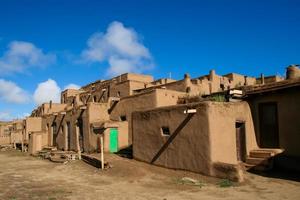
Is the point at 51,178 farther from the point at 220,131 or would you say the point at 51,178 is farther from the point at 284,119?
the point at 284,119

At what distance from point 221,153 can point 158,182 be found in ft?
10.6

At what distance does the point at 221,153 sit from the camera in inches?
563

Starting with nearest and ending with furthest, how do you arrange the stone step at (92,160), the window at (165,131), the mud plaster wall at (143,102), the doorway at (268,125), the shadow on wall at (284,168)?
the shadow on wall at (284,168)
the doorway at (268,125)
the window at (165,131)
the stone step at (92,160)
the mud plaster wall at (143,102)

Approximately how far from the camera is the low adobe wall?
546 inches

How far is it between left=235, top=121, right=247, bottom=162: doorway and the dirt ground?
179 cm

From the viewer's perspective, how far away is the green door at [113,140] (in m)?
23.4

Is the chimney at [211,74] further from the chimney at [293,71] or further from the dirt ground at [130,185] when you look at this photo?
the dirt ground at [130,185]

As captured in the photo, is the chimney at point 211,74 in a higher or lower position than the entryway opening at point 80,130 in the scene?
higher

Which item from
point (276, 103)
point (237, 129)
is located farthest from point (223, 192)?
point (276, 103)

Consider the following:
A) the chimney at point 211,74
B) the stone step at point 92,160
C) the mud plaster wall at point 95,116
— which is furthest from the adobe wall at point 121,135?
the chimney at point 211,74

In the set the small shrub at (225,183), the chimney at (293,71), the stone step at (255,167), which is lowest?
the small shrub at (225,183)

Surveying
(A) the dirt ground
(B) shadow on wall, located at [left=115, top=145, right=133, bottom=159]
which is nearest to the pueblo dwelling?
(A) the dirt ground

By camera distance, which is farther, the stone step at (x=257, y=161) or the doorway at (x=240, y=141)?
the doorway at (x=240, y=141)

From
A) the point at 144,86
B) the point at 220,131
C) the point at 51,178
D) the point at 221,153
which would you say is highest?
the point at 144,86
